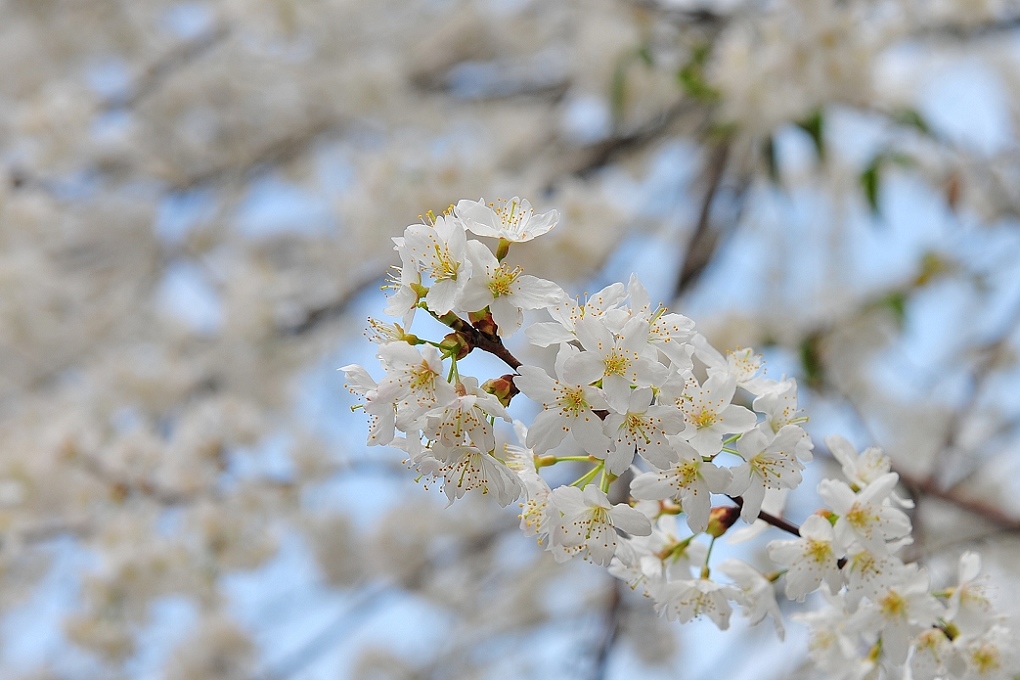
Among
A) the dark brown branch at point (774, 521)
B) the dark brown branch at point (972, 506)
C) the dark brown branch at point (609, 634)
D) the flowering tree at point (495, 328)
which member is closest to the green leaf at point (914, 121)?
the flowering tree at point (495, 328)

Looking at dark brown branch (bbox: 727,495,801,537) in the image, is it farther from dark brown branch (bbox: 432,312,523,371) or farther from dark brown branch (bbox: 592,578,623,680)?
dark brown branch (bbox: 592,578,623,680)

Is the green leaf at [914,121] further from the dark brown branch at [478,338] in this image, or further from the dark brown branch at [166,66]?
the dark brown branch at [166,66]

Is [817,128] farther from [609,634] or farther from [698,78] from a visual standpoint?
[609,634]

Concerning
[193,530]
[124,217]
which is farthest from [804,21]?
[124,217]

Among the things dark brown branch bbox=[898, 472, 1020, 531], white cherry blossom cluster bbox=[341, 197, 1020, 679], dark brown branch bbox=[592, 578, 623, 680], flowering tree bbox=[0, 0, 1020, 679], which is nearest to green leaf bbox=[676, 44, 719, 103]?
flowering tree bbox=[0, 0, 1020, 679]

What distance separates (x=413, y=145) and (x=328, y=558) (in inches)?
72.5

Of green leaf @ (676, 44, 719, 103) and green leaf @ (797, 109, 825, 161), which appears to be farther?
green leaf @ (676, 44, 719, 103)

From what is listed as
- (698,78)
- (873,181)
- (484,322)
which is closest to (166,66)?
(698,78)

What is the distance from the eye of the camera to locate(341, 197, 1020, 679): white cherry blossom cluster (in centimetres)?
74

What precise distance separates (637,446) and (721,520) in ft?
0.67

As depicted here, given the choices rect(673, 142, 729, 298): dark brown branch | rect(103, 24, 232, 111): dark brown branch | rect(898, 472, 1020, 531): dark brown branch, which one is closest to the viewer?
rect(898, 472, 1020, 531): dark brown branch

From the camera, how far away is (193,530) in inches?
94.0

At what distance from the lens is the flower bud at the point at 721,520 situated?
2.88ft

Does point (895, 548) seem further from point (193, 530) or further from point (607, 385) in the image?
point (193, 530)
